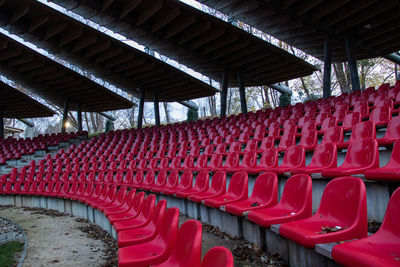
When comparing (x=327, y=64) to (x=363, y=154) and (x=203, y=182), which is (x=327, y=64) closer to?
(x=203, y=182)

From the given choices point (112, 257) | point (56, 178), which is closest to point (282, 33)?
Result: point (56, 178)

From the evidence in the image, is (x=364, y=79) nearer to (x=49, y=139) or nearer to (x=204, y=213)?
(x=49, y=139)

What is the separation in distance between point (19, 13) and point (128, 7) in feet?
14.4

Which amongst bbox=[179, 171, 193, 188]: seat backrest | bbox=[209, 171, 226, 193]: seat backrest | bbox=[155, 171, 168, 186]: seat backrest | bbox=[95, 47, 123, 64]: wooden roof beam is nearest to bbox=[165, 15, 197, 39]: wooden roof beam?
bbox=[95, 47, 123, 64]: wooden roof beam

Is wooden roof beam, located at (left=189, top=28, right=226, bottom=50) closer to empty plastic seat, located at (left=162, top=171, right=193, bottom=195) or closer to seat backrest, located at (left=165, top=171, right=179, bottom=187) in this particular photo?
seat backrest, located at (left=165, top=171, right=179, bottom=187)

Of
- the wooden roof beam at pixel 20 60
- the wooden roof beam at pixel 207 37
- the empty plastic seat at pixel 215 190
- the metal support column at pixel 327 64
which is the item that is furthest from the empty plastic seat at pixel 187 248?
the wooden roof beam at pixel 20 60

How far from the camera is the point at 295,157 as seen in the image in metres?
4.67

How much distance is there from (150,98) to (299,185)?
70.7ft

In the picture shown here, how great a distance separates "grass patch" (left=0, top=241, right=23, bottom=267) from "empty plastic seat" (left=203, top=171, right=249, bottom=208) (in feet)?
8.87

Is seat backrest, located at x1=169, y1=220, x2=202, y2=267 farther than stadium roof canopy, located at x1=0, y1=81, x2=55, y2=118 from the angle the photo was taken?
No

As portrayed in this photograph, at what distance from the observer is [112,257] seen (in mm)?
4121

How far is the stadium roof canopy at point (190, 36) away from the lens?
12797 mm

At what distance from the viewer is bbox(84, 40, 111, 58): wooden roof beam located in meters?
14.9

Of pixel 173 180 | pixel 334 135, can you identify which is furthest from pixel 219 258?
pixel 173 180
